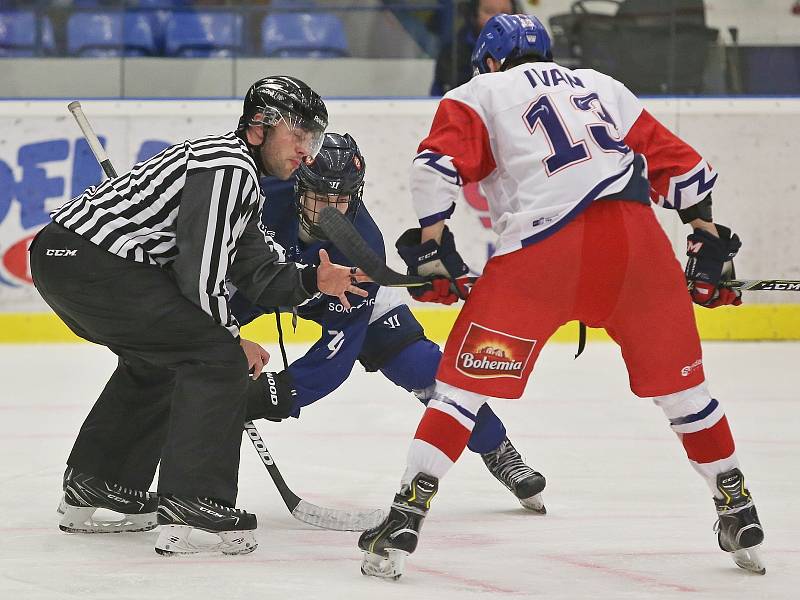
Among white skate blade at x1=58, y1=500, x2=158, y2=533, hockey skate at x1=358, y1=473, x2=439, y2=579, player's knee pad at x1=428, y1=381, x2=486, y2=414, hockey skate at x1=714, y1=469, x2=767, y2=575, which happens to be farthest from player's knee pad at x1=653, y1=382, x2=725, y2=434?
white skate blade at x1=58, y1=500, x2=158, y2=533

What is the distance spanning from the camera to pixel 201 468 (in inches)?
105

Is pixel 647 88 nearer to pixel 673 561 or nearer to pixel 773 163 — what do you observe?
pixel 773 163

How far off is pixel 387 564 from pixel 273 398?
2.39 ft

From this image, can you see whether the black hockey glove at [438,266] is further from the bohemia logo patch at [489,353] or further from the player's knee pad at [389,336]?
the player's knee pad at [389,336]

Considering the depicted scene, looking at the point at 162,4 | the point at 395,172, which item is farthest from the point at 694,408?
the point at 162,4

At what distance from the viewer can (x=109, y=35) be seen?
20.8 feet

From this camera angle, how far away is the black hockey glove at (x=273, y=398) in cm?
313

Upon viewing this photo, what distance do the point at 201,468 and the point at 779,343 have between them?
4134mm

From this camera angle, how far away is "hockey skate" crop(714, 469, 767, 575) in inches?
101

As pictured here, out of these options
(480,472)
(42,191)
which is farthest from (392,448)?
(42,191)

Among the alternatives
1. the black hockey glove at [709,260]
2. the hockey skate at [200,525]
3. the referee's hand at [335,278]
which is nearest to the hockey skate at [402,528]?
the hockey skate at [200,525]

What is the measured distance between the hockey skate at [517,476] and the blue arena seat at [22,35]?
3.87m

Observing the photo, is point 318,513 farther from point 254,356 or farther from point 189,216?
point 189,216

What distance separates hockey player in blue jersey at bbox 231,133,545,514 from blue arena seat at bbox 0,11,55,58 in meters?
3.49
